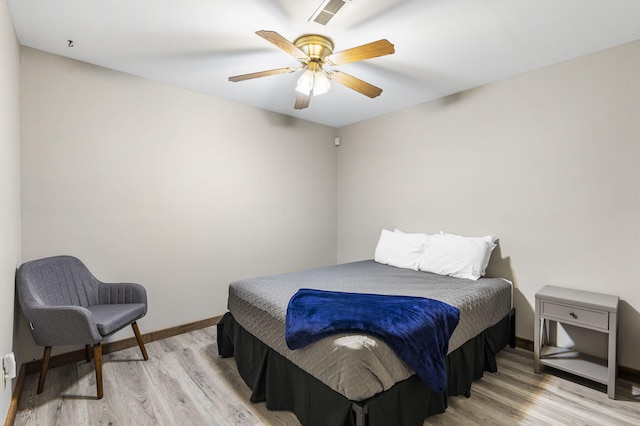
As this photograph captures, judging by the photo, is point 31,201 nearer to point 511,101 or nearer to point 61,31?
point 61,31

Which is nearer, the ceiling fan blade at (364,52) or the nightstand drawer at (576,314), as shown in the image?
the ceiling fan blade at (364,52)

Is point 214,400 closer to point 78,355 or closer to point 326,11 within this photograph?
point 78,355

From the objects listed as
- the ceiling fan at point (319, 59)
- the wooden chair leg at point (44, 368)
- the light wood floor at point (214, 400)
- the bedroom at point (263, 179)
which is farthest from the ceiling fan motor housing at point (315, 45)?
the wooden chair leg at point (44, 368)

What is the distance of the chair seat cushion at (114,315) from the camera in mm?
2107

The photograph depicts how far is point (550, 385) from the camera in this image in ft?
7.29

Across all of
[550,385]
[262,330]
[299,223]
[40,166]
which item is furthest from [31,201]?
[550,385]

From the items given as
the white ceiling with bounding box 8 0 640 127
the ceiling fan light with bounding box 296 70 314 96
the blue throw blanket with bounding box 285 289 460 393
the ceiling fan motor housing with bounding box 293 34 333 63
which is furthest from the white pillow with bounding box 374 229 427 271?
the ceiling fan motor housing with bounding box 293 34 333 63

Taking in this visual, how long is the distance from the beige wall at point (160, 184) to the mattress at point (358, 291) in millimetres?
921

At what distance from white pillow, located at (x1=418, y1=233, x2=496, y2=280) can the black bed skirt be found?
1.59 feet

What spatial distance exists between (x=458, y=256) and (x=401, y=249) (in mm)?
608

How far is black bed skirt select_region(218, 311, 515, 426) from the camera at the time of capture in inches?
61.6

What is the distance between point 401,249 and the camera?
332 centimetres

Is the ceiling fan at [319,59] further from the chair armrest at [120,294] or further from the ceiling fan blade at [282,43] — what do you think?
the chair armrest at [120,294]

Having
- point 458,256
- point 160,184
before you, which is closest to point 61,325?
point 160,184
